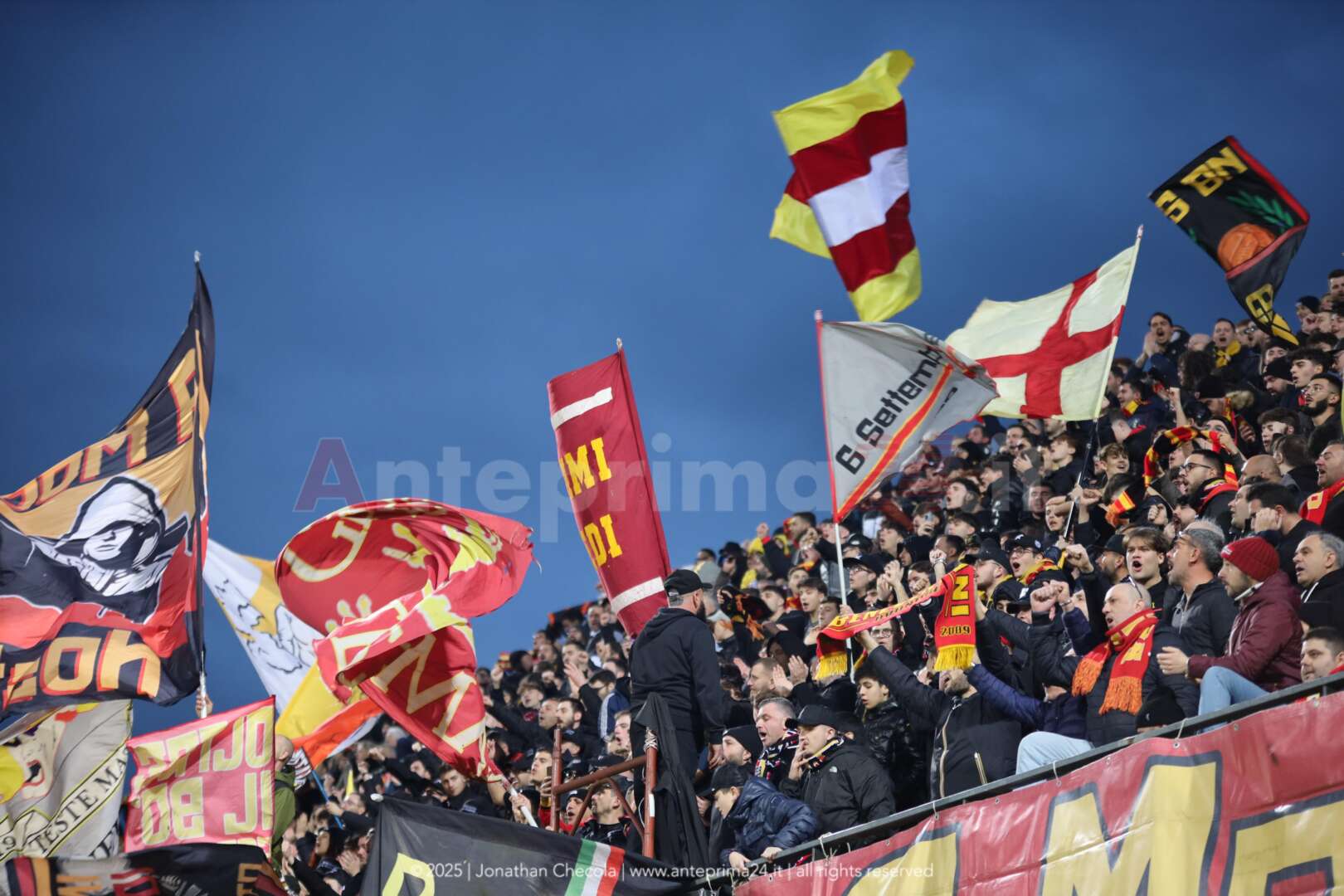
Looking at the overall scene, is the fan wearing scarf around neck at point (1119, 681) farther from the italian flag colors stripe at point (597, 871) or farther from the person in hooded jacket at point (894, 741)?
the italian flag colors stripe at point (597, 871)

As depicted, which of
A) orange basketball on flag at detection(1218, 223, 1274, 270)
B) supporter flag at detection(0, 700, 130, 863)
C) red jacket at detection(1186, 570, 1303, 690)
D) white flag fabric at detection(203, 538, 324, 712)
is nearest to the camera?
red jacket at detection(1186, 570, 1303, 690)

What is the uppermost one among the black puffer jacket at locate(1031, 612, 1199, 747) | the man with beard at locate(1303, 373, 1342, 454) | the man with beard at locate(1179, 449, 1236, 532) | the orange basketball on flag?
the orange basketball on flag

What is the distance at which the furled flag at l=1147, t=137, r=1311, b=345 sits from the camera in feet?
44.1

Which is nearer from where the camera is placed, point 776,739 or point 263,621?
point 776,739

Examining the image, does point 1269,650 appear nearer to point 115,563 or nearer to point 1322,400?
point 1322,400

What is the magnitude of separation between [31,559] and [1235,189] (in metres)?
10.9

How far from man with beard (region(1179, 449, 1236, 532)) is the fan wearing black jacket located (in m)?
2.36

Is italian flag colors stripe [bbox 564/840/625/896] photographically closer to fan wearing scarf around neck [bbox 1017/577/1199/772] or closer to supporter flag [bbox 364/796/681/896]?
supporter flag [bbox 364/796/681/896]

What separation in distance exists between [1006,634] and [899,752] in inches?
41.6

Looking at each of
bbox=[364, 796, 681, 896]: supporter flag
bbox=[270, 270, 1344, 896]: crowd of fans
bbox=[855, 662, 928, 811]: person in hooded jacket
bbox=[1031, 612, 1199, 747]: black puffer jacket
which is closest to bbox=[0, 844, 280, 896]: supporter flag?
bbox=[364, 796, 681, 896]: supporter flag

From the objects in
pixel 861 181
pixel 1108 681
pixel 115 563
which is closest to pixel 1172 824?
pixel 1108 681

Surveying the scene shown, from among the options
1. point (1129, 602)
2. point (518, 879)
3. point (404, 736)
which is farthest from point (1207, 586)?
point (404, 736)

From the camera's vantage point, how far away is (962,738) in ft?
29.7

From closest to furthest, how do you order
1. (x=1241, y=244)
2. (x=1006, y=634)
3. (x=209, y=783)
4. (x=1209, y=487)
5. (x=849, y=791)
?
(x=849, y=791)
(x=1006, y=634)
(x=1209, y=487)
(x=209, y=783)
(x=1241, y=244)
